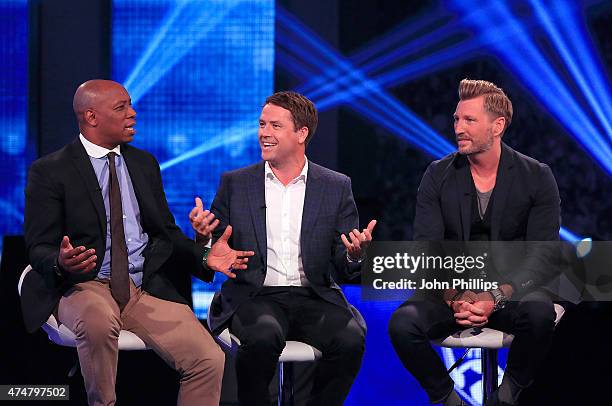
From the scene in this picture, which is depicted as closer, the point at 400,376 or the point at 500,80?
the point at 400,376

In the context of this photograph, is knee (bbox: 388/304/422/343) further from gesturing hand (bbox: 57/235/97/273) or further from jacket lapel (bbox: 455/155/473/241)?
gesturing hand (bbox: 57/235/97/273)

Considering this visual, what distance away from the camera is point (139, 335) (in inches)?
147

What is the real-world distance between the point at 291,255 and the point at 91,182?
32.8 inches

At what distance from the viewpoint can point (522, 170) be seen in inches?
161

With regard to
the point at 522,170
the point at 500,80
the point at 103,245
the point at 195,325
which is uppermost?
the point at 500,80

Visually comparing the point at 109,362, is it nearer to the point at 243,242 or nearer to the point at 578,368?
the point at 243,242

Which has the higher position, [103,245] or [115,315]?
[103,245]

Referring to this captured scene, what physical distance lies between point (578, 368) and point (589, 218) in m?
2.02

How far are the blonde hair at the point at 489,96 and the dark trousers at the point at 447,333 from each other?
2.57 feet

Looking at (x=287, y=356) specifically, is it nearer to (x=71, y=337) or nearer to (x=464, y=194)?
(x=71, y=337)

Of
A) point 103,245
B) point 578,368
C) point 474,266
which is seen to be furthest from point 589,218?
point 103,245

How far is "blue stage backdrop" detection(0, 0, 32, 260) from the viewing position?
630 cm

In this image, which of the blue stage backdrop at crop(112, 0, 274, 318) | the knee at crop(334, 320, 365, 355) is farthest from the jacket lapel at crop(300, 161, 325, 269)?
the blue stage backdrop at crop(112, 0, 274, 318)

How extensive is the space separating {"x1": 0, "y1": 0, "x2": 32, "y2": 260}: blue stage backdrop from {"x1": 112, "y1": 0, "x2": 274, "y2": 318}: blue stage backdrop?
0.59m
